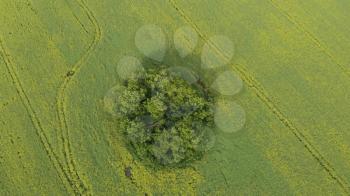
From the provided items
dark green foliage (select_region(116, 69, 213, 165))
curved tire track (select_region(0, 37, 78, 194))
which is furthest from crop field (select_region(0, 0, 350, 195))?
dark green foliage (select_region(116, 69, 213, 165))

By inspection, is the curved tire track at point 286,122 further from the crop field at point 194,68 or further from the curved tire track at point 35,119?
the curved tire track at point 35,119

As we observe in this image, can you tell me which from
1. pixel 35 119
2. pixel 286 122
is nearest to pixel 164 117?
pixel 286 122

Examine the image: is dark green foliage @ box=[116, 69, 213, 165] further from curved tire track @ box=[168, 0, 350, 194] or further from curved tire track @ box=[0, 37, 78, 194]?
curved tire track @ box=[0, 37, 78, 194]

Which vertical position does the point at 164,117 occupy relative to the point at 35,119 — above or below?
above

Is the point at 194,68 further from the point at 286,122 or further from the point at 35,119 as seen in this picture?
the point at 35,119

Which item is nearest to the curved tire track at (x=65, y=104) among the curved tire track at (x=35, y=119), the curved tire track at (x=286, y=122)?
the curved tire track at (x=35, y=119)

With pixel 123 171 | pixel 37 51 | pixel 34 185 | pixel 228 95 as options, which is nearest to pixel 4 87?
pixel 37 51

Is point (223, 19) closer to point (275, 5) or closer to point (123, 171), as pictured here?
point (275, 5)
